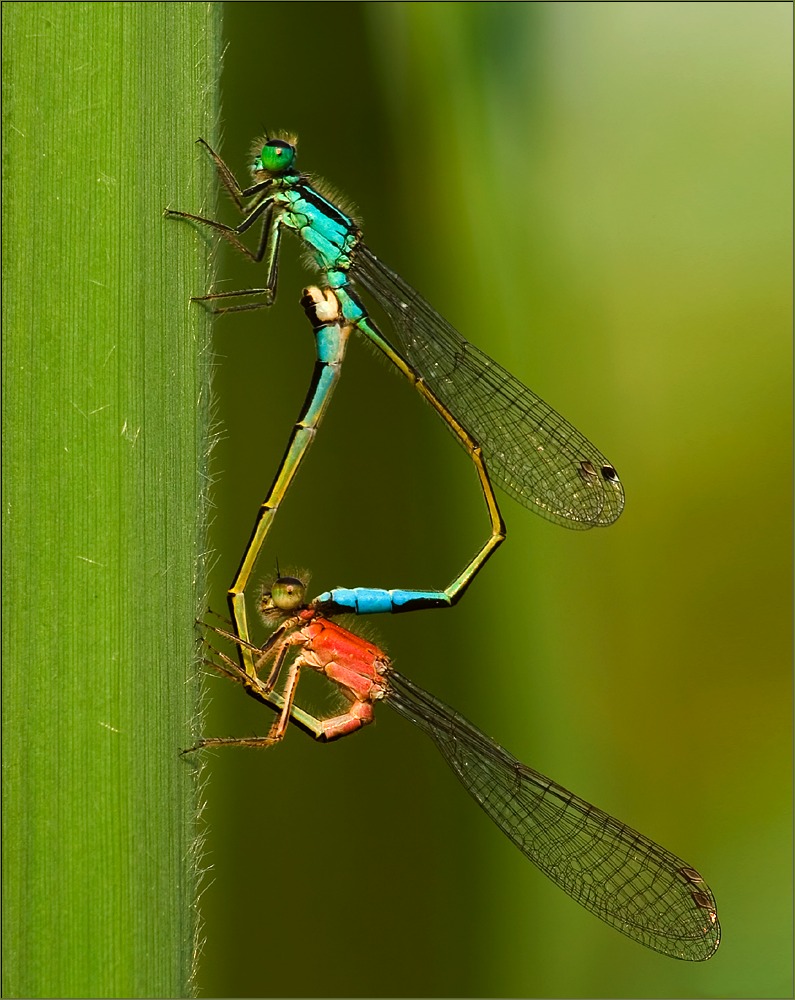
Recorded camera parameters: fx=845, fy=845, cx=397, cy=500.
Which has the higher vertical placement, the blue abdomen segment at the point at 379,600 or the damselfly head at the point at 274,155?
the damselfly head at the point at 274,155

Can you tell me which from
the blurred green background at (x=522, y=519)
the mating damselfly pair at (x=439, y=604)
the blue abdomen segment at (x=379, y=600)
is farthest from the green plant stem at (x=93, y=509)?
the blue abdomen segment at (x=379, y=600)

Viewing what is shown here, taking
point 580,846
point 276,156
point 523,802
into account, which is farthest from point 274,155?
point 580,846

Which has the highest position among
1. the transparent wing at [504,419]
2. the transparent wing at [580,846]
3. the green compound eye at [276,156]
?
the green compound eye at [276,156]

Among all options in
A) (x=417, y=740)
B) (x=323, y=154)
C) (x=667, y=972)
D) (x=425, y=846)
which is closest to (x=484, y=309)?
(x=323, y=154)

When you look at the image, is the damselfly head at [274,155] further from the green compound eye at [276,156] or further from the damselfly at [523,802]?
the damselfly at [523,802]

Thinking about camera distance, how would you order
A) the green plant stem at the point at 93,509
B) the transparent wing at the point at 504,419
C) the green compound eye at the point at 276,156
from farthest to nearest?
the transparent wing at the point at 504,419, the green compound eye at the point at 276,156, the green plant stem at the point at 93,509

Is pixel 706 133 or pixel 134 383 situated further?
pixel 706 133

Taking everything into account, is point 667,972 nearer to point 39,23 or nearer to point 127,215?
point 127,215
